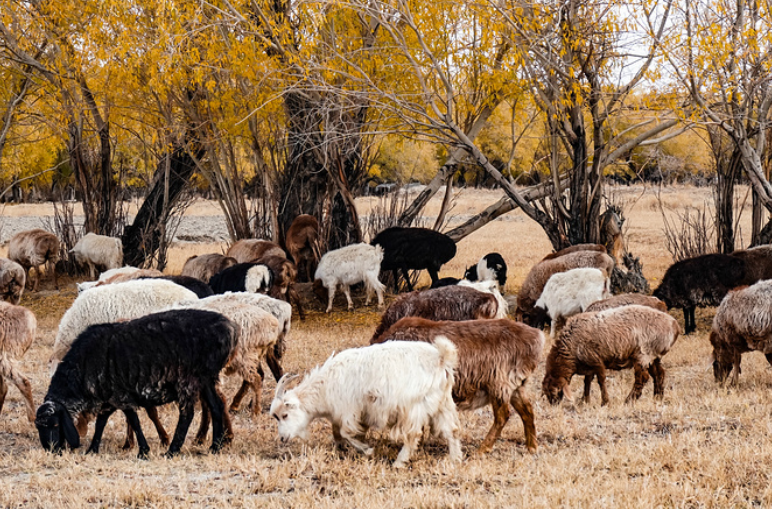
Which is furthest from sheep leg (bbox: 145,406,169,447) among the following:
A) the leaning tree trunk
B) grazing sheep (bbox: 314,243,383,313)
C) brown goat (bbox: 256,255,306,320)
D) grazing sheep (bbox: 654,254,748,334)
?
the leaning tree trunk

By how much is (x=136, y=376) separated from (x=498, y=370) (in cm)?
282

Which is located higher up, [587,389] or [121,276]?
[121,276]

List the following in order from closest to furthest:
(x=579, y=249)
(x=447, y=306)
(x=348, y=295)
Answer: (x=447, y=306) → (x=579, y=249) → (x=348, y=295)

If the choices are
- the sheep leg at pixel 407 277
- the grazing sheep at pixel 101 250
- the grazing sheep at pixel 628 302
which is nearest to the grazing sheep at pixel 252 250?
the sheep leg at pixel 407 277

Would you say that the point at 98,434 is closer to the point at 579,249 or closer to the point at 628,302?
the point at 628,302

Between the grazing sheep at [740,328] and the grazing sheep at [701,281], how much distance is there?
10.7 feet

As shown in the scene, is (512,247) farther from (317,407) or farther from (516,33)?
(317,407)

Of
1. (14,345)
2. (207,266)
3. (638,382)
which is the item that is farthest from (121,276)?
(638,382)

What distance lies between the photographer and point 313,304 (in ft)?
50.5

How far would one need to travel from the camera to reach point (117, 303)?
30.8ft

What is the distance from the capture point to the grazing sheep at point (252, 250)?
1539 cm

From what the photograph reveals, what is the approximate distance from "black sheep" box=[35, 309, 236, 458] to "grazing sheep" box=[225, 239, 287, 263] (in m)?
8.32

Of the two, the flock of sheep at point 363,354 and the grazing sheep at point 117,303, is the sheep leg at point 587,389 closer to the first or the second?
the flock of sheep at point 363,354

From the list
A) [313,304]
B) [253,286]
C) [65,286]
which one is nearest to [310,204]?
[313,304]
